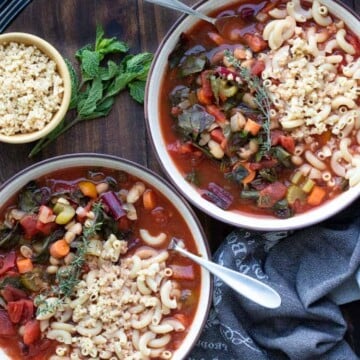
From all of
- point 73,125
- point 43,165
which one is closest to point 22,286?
point 43,165

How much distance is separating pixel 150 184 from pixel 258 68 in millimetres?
687

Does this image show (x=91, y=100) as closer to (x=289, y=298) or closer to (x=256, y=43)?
(x=256, y=43)

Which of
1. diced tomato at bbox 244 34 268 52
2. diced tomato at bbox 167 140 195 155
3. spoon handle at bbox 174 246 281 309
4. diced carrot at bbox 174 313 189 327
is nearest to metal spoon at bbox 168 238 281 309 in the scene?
spoon handle at bbox 174 246 281 309

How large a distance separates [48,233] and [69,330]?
16.9 inches

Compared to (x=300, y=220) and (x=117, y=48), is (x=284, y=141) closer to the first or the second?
(x=300, y=220)

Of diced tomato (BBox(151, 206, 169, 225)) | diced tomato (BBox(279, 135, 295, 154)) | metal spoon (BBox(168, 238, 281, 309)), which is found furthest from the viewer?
diced tomato (BBox(151, 206, 169, 225))

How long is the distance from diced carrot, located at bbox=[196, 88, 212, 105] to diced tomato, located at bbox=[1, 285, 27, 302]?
3.72ft

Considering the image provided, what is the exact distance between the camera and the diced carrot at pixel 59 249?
3.26 meters

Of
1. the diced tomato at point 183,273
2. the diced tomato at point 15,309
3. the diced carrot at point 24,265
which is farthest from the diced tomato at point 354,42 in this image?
the diced tomato at point 15,309

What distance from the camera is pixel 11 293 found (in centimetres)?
325

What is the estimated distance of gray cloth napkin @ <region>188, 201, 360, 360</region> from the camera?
3.38 m

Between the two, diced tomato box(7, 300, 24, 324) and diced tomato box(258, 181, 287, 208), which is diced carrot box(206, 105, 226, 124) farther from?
diced tomato box(7, 300, 24, 324)

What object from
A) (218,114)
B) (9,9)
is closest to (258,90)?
(218,114)

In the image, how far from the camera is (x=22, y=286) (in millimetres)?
3283
